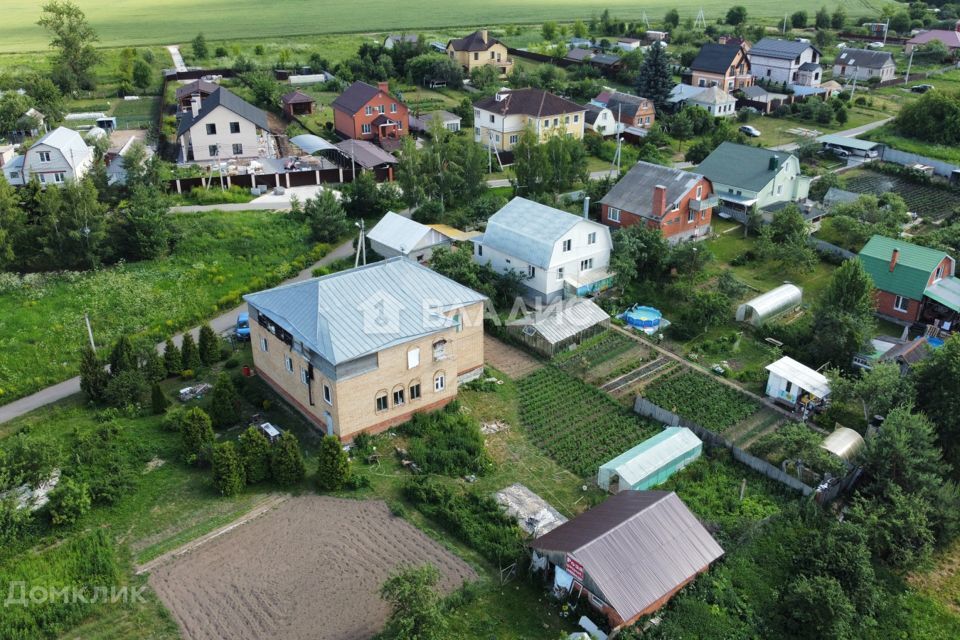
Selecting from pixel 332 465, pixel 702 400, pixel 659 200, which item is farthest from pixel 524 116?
pixel 332 465

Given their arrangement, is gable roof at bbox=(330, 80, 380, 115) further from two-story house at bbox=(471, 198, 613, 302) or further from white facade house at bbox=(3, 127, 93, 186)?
two-story house at bbox=(471, 198, 613, 302)

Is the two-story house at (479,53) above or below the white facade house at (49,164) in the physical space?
above

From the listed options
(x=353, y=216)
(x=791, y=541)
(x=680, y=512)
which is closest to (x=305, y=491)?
(x=680, y=512)

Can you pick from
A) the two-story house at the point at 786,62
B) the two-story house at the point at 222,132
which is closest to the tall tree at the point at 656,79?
the two-story house at the point at 786,62

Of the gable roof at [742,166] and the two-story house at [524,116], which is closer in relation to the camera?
the gable roof at [742,166]

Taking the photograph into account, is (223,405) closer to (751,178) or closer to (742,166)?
(751,178)

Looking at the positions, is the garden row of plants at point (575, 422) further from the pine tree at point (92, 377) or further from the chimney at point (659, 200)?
the pine tree at point (92, 377)
